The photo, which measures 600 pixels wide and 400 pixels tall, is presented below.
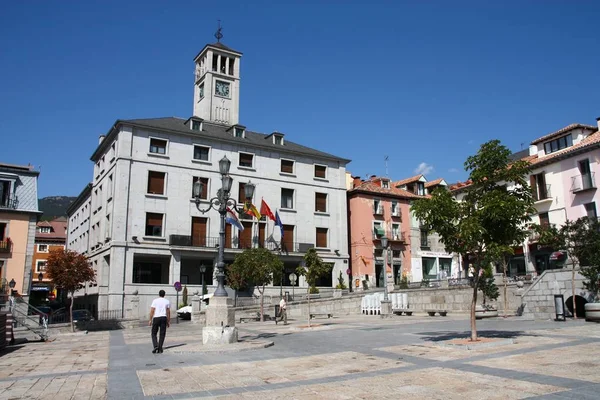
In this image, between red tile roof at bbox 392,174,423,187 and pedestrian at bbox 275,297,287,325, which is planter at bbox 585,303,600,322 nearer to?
pedestrian at bbox 275,297,287,325

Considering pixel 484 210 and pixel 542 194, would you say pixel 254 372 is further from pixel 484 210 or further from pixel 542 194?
pixel 542 194

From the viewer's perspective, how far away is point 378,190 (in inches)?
1868

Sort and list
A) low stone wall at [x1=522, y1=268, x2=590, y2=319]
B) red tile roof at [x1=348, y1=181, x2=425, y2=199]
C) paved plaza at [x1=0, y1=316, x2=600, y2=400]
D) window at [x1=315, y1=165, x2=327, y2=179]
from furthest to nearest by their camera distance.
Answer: red tile roof at [x1=348, y1=181, x2=425, y2=199] → window at [x1=315, y1=165, x2=327, y2=179] → low stone wall at [x1=522, y1=268, x2=590, y2=319] → paved plaza at [x1=0, y1=316, x2=600, y2=400]

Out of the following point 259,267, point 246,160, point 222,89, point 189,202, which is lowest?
point 259,267

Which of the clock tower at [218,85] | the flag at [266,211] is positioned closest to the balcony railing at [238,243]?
the flag at [266,211]

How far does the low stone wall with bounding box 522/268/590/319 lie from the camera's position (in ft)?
73.1

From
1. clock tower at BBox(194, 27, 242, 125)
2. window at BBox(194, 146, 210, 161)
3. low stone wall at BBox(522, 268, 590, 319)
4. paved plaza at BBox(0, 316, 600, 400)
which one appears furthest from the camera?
clock tower at BBox(194, 27, 242, 125)

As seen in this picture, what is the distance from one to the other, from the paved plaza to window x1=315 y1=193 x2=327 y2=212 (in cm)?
3145

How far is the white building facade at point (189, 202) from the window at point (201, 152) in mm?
84

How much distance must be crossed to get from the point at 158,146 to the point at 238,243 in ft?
33.5

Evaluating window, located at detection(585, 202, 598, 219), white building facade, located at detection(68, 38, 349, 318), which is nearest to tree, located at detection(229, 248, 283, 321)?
white building facade, located at detection(68, 38, 349, 318)

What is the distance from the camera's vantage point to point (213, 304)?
1376 centimetres

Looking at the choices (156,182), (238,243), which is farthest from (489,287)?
(156,182)

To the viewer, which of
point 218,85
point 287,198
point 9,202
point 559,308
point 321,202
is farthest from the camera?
point 218,85
